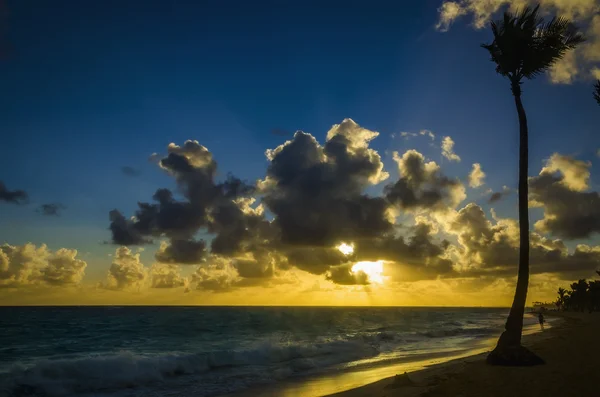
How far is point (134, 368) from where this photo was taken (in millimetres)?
25922

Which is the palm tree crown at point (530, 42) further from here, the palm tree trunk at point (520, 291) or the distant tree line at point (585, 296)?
the distant tree line at point (585, 296)

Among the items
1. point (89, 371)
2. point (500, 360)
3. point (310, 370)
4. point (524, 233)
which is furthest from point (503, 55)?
point (89, 371)

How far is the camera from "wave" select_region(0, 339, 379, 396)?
2211 cm

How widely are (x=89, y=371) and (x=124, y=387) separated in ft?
15.0

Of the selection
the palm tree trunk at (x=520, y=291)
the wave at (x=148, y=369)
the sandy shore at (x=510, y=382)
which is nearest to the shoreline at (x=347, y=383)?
the sandy shore at (x=510, y=382)

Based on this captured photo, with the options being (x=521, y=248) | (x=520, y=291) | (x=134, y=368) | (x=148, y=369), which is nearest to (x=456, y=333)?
(x=520, y=291)

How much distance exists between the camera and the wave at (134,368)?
2211cm

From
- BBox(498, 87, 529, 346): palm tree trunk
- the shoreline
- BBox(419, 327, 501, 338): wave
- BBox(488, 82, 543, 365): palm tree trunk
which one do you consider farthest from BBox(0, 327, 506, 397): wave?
BBox(419, 327, 501, 338): wave

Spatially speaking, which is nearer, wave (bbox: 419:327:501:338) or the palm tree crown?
the palm tree crown

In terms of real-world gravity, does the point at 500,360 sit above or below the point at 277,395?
above

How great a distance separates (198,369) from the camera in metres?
27.9

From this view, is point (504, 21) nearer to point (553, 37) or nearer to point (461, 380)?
point (553, 37)

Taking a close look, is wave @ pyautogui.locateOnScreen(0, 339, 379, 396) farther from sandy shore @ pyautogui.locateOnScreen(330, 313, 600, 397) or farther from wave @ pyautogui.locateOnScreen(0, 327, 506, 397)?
sandy shore @ pyautogui.locateOnScreen(330, 313, 600, 397)

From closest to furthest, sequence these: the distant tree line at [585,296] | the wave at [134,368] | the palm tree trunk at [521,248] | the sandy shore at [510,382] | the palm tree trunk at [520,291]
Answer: the sandy shore at [510,382], the palm tree trunk at [520,291], the palm tree trunk at [521,248], the wave at [134,368], the distant tree line at [585,296]
